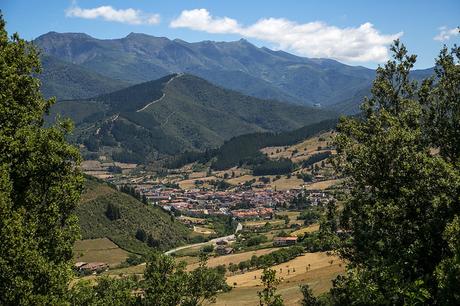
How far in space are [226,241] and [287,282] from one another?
263ft

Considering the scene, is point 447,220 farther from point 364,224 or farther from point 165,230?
point 165,230

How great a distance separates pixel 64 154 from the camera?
20719 mm

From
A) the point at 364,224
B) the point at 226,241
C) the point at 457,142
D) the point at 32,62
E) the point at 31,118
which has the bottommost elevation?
the point at 226,241

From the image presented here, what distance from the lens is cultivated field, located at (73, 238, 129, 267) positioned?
473 ft

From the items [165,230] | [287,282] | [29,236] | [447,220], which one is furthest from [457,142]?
[165,230]

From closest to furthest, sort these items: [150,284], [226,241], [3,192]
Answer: [3,192] → [150,284] → [226,241]

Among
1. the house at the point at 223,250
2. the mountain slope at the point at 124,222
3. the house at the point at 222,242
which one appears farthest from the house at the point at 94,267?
the house at the point at 222,242

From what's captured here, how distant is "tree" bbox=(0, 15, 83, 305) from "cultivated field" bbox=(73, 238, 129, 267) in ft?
412

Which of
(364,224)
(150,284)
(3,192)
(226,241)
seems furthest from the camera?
(226,241)

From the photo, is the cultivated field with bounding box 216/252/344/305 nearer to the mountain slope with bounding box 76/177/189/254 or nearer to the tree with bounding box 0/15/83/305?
the tree with bounding box 0/15/83/305

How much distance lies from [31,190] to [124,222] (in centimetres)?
15815

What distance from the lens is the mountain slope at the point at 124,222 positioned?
534ft

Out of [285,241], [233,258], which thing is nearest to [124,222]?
[233,258]

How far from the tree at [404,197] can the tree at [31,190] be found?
12.5 m
